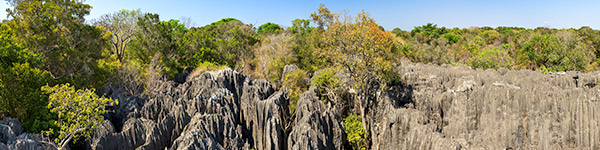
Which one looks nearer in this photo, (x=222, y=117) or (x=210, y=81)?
(x=222, y=117)

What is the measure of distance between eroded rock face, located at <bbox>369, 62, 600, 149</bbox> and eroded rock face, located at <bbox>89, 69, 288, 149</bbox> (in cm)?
580

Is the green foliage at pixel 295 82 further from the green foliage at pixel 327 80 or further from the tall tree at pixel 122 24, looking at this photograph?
the tall tree at pixel 122 24

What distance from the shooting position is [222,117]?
15.1m

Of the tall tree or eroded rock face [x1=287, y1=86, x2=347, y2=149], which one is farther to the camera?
the tall tree

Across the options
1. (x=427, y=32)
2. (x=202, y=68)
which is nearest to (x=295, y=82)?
(x=202, y=68)

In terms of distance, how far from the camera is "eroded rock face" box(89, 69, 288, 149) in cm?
1384


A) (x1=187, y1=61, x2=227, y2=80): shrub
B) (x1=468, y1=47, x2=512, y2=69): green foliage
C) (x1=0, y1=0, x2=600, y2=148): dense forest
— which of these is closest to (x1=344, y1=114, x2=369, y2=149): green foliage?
(x1=0, y1=0, x2=600, y2=148): dense forest

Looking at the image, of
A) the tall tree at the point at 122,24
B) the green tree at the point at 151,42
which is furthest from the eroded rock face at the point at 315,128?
the tall tree at the point at 122,24

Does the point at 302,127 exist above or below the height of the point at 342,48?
below

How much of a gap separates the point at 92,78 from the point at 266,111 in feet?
40.8

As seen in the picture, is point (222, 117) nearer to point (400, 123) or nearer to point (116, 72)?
point (400, 123)

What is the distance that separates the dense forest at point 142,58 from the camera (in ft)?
46.2

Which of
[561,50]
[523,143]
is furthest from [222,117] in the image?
[561,50]

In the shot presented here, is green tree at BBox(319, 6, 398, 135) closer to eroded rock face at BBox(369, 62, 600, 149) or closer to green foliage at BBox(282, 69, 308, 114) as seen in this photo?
eroded rock face at BBox(369, 62, 600, 149)
